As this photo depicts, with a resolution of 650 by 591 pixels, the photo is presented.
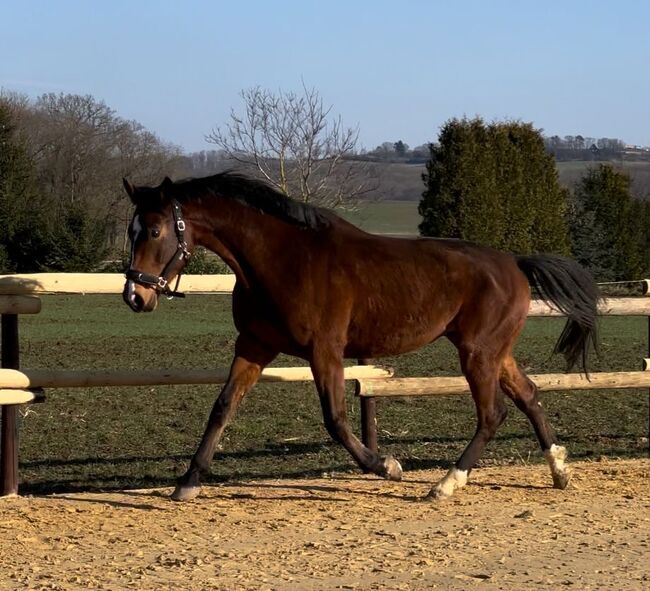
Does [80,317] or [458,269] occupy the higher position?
[458,269]

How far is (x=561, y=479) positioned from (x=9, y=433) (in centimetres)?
343

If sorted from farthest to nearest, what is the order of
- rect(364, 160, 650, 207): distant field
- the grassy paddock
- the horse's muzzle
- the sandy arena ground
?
rect(364, 160, 650, 207): distant field → the grassy paddock → the horse's muzzle → the sandy arena ground

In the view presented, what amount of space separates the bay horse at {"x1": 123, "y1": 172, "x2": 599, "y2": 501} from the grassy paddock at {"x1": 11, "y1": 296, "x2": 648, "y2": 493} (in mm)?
2038

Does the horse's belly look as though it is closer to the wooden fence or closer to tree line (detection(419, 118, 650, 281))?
the wooden fence

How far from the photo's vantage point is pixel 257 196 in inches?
255

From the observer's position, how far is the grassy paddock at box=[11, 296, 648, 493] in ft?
28.3

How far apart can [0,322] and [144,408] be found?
14.2 feet

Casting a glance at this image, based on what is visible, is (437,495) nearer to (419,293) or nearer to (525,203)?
(419,293)

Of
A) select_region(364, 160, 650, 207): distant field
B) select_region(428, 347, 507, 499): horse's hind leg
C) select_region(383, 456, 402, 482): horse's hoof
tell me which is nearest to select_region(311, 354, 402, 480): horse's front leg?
select_region(383, 456, 402, 482): horse's hoof

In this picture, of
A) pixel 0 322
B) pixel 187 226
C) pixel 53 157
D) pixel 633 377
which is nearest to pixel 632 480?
pixel 633 377

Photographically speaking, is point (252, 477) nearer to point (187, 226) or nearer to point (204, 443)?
point (204, 443)

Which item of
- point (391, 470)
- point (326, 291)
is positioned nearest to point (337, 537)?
point (391, 470)

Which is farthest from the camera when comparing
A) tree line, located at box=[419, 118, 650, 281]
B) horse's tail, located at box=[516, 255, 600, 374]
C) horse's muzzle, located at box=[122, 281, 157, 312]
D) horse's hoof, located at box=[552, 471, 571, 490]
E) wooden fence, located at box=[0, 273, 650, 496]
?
tree line, located at box=[419, 118, 650, 281]

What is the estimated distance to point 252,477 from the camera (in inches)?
325
